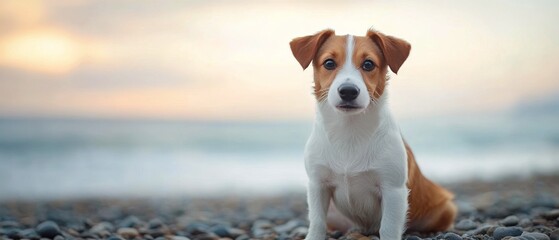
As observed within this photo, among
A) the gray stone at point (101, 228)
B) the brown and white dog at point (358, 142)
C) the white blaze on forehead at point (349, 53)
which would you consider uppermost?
the white blaze on forehead at point (349, 53)

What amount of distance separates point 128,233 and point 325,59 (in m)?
2.32

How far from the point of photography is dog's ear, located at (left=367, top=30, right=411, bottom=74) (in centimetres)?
399

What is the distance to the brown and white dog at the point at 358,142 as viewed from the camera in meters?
3.89

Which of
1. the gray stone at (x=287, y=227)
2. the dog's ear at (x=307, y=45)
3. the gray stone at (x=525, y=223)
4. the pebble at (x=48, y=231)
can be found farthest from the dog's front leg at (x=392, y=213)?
the pebble at (x=48, y=231)

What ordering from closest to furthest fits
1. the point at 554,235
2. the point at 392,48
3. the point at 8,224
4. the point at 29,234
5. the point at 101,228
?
the point at 392,48 → the point at 554,235 → the point at 29,234 → the point at 101,228 → the point at 8,224

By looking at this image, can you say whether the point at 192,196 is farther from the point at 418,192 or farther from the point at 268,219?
the point at 418,192

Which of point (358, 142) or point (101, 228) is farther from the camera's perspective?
point (101, 228)

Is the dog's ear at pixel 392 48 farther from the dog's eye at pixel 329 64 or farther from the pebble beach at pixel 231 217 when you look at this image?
the pebble beach at pixel 231 217

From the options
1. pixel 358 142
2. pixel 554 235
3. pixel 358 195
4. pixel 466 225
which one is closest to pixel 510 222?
pixel 466 225

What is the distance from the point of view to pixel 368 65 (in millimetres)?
3861

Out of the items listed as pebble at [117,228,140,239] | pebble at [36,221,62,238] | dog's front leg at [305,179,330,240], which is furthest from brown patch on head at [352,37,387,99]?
pebble at [36,221,62,238]

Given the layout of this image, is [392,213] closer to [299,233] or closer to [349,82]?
[349,82]

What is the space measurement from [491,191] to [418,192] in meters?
4.99

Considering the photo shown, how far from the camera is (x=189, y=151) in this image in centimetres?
1582
